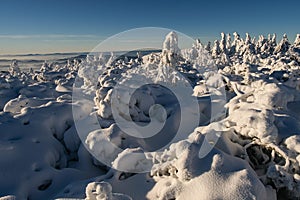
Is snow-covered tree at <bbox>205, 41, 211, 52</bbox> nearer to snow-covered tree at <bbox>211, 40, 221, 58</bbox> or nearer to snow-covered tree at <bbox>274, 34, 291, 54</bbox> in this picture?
snow-covered tree at <bbox>211, 40, 221, 58</bbox>

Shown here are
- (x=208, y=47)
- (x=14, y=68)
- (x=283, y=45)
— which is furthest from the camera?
(x=208, y=47)

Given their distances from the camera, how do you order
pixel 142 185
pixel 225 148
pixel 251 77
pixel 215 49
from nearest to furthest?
pixel 142 185 < pixel 225 148 < pixel 251 77 < pixel 215 49

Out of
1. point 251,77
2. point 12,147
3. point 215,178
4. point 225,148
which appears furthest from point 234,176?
point 251,77

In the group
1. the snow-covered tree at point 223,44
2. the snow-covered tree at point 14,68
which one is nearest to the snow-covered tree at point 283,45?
the snow-covered tree at point 223,44

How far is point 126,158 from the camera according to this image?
7895 mm

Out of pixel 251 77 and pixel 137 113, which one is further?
pixel 251 77

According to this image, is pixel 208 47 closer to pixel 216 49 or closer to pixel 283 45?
pixel 216 49

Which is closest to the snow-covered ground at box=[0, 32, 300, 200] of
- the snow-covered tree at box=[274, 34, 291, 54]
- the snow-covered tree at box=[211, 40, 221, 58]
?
the snow-covered tree at box=[274, 34, 291, 54]

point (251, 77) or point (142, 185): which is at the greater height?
point (251, 77)

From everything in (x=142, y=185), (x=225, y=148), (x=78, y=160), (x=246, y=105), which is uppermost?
(x=246, y=105)

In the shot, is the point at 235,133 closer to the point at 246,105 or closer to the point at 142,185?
the point at 246,105

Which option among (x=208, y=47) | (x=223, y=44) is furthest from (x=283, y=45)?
(x=208, y=47)

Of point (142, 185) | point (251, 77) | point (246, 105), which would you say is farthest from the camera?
point (251, 77)

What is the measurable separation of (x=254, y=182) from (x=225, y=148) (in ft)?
6.75
